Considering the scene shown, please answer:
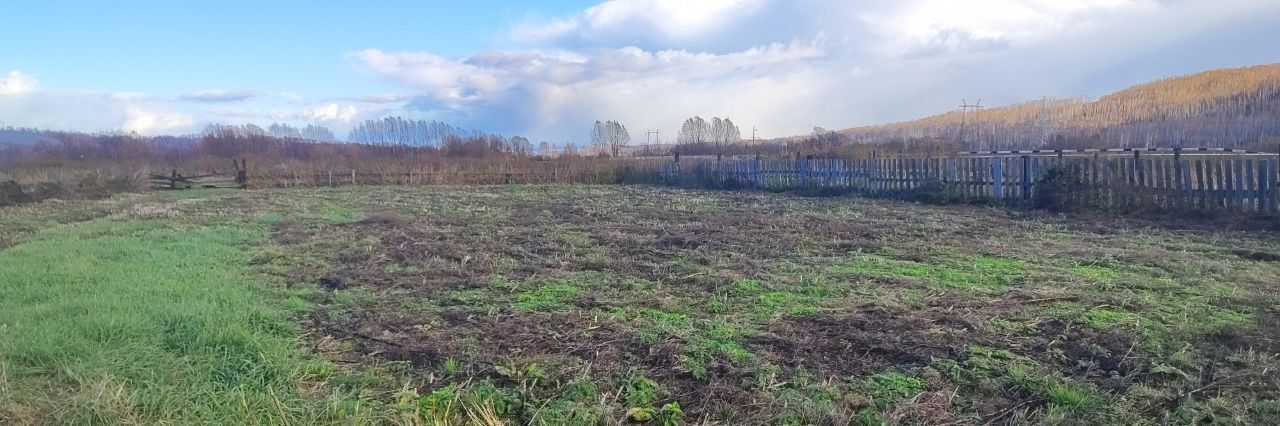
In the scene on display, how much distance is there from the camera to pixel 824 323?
4.80 m

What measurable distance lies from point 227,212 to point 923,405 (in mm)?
14129

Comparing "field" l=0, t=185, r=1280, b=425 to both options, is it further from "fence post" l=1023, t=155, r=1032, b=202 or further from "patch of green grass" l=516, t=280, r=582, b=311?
"fence post" l=1023, t=155, r=1032, b=202

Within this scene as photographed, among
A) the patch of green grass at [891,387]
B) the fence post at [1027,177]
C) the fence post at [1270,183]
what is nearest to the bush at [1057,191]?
the fence post at [1027,177]

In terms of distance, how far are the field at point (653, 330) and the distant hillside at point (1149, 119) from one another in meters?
36.0

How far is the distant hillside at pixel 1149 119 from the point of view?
1638 inches

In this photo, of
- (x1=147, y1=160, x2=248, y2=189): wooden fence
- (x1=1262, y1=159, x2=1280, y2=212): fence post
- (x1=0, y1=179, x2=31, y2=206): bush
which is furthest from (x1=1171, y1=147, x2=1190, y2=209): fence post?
(x1=147, y1=160, x2=248, y2=189): wooden fence

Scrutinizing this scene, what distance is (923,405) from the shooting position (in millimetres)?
3352

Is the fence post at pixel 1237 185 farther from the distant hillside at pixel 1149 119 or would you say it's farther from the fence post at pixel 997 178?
the distant hillside at pixel 1149 119

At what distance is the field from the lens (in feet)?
11.1

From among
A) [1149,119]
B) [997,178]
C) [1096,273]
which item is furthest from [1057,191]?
[1149,119]

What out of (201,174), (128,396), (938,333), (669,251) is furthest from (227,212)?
(201,174)

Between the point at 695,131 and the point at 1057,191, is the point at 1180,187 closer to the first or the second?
the point at 1057,191

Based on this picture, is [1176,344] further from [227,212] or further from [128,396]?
[227,212]

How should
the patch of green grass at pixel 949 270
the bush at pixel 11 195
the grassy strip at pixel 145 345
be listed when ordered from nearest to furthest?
the grassy strip at pixel 145 345, the patch of green grass at pixel 949 270, the bush at pixel 11 195
